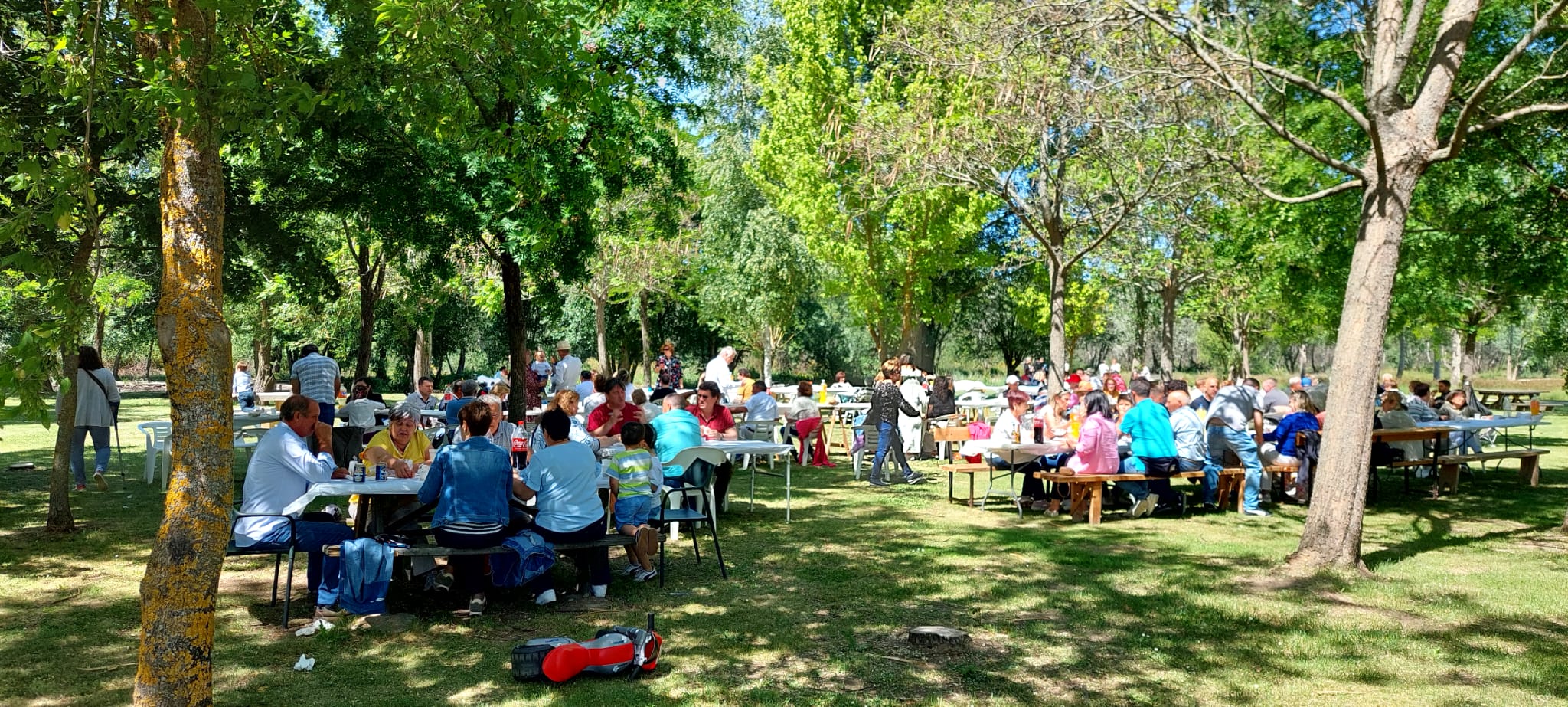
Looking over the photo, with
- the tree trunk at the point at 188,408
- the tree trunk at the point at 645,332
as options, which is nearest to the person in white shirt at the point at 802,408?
the tree trunk at the point at 188,408

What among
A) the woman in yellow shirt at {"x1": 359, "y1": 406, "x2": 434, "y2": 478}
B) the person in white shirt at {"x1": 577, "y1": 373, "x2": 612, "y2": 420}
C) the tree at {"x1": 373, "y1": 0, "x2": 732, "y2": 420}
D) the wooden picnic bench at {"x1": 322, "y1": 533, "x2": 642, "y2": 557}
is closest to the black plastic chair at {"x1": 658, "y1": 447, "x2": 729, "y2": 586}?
the wooden picnic bench at {"x1": 322, "y1": 533, "x2": 642, "y2": 557}

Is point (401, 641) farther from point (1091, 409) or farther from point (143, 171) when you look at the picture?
point (143, 171)

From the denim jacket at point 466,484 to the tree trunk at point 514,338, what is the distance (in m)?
8.15

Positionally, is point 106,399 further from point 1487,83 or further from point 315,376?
point 1487,83

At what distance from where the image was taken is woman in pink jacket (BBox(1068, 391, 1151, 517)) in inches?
427

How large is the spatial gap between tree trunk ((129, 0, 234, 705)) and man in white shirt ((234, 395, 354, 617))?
261cm

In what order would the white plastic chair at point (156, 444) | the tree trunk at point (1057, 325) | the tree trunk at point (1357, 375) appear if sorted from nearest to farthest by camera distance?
Answer: 1. the tree trunk at point (1357, 375)
2. the white plastic chair at point (156, 444)
3. the tree trunk at point (1057, 325)

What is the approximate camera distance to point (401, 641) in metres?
6.19

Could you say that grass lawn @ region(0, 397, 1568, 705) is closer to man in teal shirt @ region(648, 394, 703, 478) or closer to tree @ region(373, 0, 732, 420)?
man in teal shirt @ region(648, 394, 703, 478)

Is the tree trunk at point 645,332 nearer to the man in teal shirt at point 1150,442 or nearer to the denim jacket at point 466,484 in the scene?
the man in teal shirt at point 1150,442

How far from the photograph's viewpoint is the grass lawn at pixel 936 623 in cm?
533

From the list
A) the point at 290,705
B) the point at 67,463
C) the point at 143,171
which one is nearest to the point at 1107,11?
the point at 290,705

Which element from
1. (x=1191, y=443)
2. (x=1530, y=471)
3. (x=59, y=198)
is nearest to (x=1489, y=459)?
(x=1530, y=471)

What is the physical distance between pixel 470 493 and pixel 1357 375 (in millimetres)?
6332
